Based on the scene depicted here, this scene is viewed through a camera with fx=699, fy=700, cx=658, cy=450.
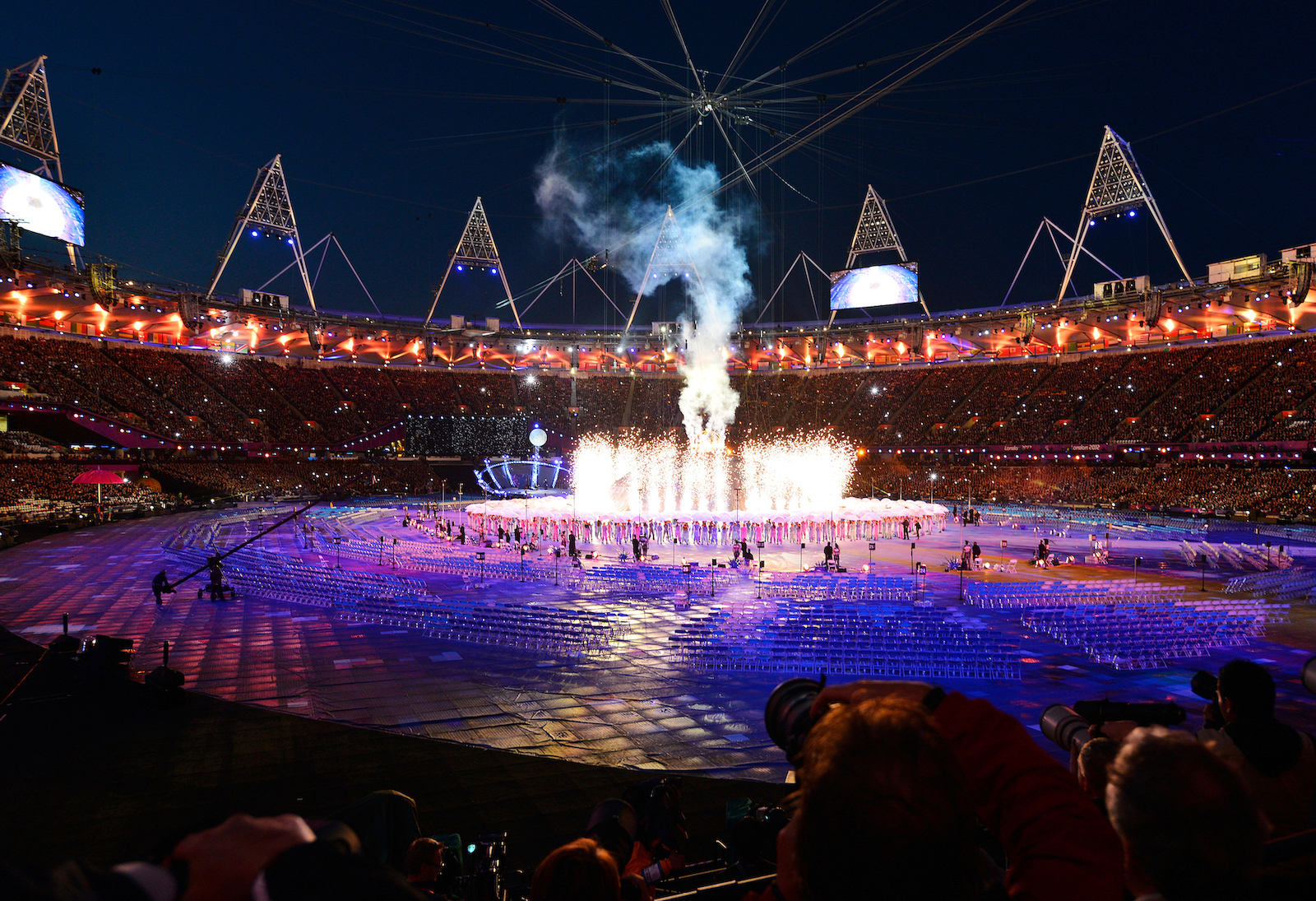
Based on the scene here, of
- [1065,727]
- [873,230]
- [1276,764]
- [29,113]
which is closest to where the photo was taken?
[1065,727]

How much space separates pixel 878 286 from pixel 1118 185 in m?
19.7

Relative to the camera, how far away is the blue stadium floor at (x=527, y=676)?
10.3m

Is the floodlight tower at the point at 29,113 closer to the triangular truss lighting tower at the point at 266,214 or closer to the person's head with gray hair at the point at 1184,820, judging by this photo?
the triangular truss lighting tower at the point at 266,214

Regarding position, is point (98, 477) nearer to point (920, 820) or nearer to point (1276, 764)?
point (920, 820)

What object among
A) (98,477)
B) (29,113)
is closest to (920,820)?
(98,477)

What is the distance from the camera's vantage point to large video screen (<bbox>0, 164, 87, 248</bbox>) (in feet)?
142

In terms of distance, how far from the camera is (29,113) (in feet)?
141

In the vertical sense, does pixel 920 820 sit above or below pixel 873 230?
below

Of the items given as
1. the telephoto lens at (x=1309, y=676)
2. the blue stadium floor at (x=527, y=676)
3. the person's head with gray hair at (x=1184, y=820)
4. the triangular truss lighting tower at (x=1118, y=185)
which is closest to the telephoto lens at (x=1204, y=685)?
the telephoto lens at (x=1309, y=676)

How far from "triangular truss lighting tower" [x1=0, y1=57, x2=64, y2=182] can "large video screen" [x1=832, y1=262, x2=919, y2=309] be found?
2372 inches

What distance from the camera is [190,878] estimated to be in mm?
1232

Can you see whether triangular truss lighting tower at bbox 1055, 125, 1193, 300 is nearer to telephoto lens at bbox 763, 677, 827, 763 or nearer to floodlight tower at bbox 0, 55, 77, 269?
telephoto lens at bbox 763, 677, 827, 763

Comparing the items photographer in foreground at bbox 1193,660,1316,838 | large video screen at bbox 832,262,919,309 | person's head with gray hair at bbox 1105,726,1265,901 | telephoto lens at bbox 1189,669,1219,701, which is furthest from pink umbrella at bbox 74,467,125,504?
large video screen at bbox 832,262,919,309

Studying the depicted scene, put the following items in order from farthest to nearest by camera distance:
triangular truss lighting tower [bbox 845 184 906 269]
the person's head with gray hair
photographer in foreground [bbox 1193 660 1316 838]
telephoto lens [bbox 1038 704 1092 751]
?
triangular truss lighting tower [bbox 845 184 906 269]
photographer in foreground [bbox 1193 660 1316 838]
telephoto lens [bbox 1038 704 1092 751]
the person's head with gray hair
